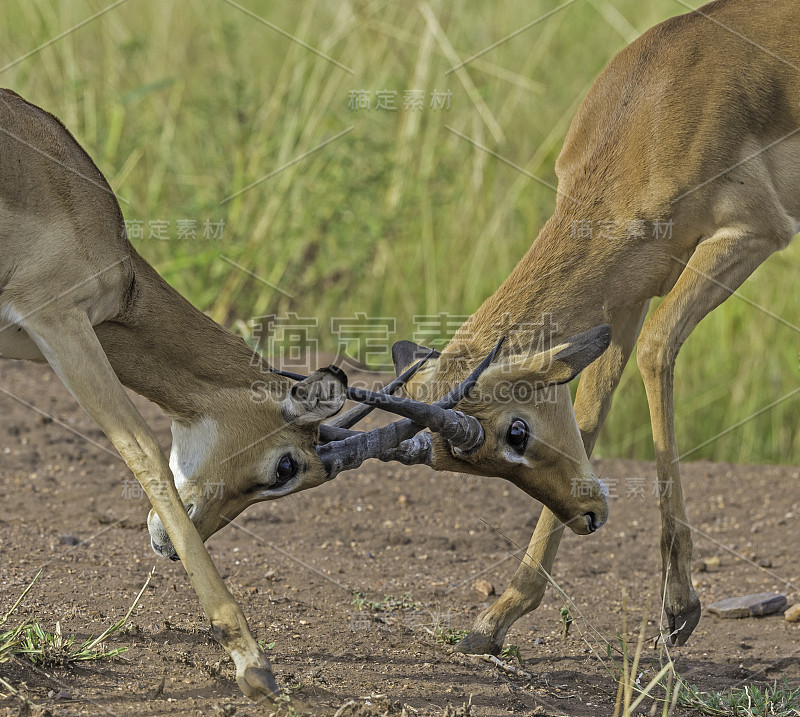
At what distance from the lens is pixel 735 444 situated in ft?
26.2

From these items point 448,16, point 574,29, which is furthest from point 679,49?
point 574,29

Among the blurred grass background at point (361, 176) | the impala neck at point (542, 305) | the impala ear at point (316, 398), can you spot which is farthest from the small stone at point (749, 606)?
the impala ear at point (316, 398)

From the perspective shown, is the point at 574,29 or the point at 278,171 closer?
the point at 278,171

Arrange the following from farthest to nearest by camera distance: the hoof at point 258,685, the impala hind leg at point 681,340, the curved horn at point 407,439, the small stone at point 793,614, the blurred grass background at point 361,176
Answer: the blurred grass background at point 361,176, the small stone at point 793,614, the impala hind leg at point 681,340, the curved horn at point 407,439, the hoof at point 258,685

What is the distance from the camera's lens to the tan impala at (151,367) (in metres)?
3.85

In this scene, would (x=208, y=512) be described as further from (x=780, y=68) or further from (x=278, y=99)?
(x=278, y=99)

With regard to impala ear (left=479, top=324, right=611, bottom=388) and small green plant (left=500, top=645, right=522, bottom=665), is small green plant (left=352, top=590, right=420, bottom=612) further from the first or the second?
impala ear (left=479, top=324, right=611, bottom=388)

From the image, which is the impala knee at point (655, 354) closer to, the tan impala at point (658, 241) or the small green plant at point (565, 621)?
the tan impala at point (658, 241)

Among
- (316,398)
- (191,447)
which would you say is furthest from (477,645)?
(191,447)

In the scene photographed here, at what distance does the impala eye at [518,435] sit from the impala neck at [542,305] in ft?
1.03

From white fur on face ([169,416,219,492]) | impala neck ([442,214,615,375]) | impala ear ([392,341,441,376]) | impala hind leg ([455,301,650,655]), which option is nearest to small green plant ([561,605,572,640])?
impala hind leg ([455,301,650,655])

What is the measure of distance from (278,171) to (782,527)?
425 cm

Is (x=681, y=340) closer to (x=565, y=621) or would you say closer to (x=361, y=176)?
(x=565, y=621)

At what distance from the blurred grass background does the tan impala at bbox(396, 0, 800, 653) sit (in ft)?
9.03
